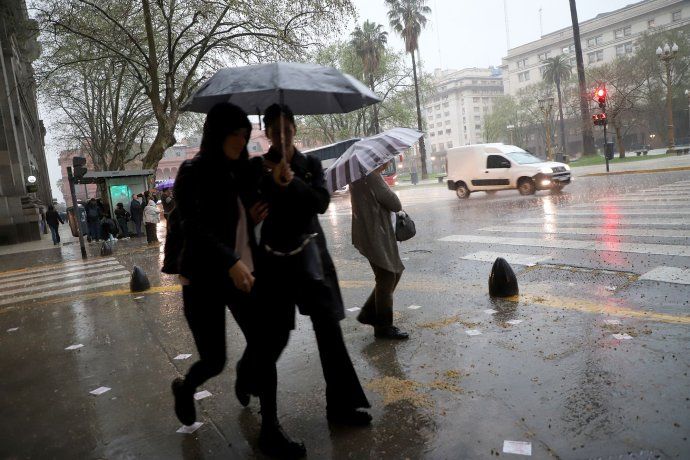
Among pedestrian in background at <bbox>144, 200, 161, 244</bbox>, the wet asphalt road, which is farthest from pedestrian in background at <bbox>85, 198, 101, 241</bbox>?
the wet asphalt road

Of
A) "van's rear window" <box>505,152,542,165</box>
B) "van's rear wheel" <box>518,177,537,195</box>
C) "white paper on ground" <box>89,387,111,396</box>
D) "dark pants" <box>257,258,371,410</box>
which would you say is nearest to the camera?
"dark pants" <box>257,258,371,410</box>

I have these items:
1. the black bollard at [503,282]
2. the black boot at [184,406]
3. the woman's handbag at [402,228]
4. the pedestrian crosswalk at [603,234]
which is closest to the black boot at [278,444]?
the black boot at [184,406]

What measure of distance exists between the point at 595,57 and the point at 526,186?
3300 inches

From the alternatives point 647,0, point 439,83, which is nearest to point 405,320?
point 647,0

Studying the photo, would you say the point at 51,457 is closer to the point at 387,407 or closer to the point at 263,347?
the point at 263,347

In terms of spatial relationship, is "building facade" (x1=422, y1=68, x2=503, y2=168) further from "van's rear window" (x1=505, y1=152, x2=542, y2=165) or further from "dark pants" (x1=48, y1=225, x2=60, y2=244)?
"dark pants" (x1=48, y1=225, x2=60, y2=244)

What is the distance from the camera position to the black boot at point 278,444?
260 cm

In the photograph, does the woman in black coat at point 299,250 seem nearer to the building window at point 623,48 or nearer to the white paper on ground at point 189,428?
the white paper on ground at point 189,428

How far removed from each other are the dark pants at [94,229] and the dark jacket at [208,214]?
1816cm

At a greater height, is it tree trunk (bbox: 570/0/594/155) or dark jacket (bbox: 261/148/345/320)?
tree trunk (bbox: 570/0/594/155)

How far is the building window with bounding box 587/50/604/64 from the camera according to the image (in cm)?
8521

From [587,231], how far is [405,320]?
5.53 m

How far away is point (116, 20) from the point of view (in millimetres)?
17031

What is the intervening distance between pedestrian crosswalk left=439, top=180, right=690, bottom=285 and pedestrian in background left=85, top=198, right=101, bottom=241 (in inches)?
557
